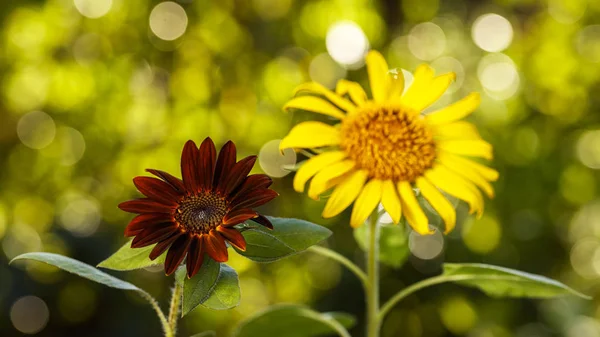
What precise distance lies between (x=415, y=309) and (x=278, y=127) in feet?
1.42

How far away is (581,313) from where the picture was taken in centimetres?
Result: 126

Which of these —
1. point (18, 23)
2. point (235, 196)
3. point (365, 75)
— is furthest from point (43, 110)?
point (235, 196)

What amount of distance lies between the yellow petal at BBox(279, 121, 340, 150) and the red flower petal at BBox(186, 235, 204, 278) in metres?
0.10

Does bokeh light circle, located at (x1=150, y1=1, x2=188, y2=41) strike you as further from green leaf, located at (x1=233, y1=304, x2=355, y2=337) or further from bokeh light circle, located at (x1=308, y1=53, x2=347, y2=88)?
green leaf, located at (x1=233, y1=304, x2=355, y2=337)

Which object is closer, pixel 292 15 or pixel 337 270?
pixel 337 270

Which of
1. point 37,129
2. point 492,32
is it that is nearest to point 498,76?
point 492,32

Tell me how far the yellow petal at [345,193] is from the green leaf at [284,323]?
17 cm

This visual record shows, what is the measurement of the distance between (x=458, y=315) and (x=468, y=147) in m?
0.94

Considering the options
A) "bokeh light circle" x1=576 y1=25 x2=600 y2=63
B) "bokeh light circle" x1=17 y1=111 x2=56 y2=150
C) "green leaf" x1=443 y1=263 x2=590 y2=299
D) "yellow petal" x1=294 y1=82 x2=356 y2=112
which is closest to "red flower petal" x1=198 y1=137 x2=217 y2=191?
"yellow petal" x1=294 y1=82 x2=356 y2=112

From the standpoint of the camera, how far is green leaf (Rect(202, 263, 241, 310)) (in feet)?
1.27

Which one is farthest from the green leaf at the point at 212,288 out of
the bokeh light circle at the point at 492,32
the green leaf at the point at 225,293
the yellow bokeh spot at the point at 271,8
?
the bokeh light circle at the point at 492,32

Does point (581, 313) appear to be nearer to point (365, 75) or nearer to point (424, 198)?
point (365, 75)

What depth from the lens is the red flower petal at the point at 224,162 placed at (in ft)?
1.37

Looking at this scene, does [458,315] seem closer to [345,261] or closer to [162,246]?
[345,261]
